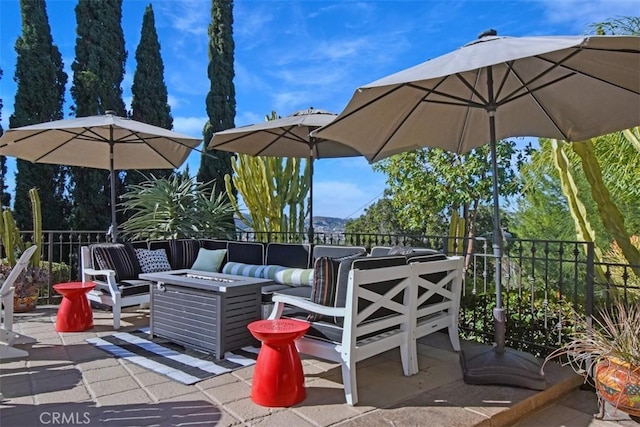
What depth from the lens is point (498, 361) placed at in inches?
119

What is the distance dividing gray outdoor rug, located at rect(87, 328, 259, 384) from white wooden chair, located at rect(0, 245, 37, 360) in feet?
1.83

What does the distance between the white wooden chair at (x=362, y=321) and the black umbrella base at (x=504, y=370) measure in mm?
445

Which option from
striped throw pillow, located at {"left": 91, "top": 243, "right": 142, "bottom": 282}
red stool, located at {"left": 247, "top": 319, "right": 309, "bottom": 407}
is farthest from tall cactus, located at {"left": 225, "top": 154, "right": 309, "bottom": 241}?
red stool, located at {"left": 247, "top": 319, "right": 309, "bottom": 407}

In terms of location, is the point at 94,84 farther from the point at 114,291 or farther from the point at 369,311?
the point at 369,311

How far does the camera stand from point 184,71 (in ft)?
42.5

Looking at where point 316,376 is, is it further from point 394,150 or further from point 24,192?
point 24,192

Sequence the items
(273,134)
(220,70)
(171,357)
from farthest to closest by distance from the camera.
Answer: (220,70) → (273,134) → (171,357)

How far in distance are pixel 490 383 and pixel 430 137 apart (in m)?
Answer: 2.26

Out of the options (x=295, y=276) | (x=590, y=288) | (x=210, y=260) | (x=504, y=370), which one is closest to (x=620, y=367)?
(x=504, y=370)

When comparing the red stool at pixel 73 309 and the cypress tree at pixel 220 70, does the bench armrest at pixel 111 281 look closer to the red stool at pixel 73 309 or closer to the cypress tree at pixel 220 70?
the red stool at pixel 73 309

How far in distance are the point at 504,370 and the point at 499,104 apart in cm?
189

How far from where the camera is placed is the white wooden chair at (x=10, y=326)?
3.37 metres

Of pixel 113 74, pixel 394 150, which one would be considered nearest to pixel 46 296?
pixel 394 150

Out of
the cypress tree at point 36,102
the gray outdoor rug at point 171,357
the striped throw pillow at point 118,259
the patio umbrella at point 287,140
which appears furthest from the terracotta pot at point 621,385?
the cypress tree at point 36,102
